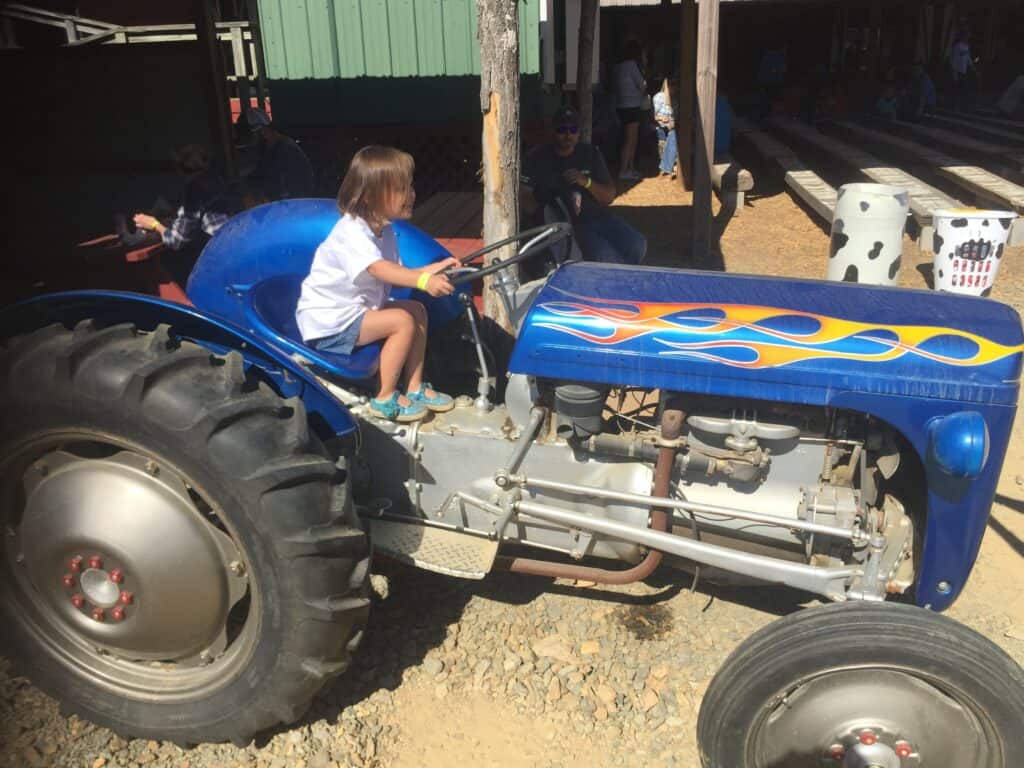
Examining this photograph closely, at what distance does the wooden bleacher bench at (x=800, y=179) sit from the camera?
7.90 metres

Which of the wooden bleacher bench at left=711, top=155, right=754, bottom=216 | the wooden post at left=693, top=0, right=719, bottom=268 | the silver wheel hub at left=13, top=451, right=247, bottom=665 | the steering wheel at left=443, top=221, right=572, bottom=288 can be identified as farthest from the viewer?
the wooden bleacher bench at left=711, top=155, right=754, bottom=216

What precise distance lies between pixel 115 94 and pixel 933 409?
633 centimetres

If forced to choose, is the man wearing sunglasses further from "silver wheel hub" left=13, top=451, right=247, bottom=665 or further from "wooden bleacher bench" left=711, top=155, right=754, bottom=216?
"wooden bleacher bench" left=711, top=155, right=754, bottom=216

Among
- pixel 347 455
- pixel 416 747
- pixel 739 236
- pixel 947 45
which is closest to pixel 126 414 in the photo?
pixel 347 455

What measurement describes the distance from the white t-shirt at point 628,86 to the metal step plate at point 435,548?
883 cm

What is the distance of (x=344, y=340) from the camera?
2.62m

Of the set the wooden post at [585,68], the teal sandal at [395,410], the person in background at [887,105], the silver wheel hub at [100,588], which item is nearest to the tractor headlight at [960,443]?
the teal sandal at [395,410]

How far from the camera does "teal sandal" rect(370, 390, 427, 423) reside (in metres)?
2.58

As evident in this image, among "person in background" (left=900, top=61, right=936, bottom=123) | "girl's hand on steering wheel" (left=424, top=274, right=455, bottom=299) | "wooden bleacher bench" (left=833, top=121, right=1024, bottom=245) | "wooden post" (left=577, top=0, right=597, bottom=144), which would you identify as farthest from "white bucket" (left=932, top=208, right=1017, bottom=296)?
"person in background" (left=900, top=61, right=936, bottom=123)

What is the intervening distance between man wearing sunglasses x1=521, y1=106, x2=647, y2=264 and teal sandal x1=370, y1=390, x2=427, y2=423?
7.24 feet

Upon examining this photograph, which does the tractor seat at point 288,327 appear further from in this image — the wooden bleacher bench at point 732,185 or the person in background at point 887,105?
the person in background at point 887,105

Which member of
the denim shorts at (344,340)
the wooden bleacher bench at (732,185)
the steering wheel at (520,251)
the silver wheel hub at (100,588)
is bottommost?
the silver wheel hub at (100,588)

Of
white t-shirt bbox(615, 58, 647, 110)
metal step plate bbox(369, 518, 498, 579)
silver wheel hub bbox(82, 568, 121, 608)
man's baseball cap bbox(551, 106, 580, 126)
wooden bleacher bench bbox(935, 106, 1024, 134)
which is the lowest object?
metal step plate bbox(369, 518, 498, 579)

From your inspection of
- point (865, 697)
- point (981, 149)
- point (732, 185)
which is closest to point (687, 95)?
point (732, 185)
